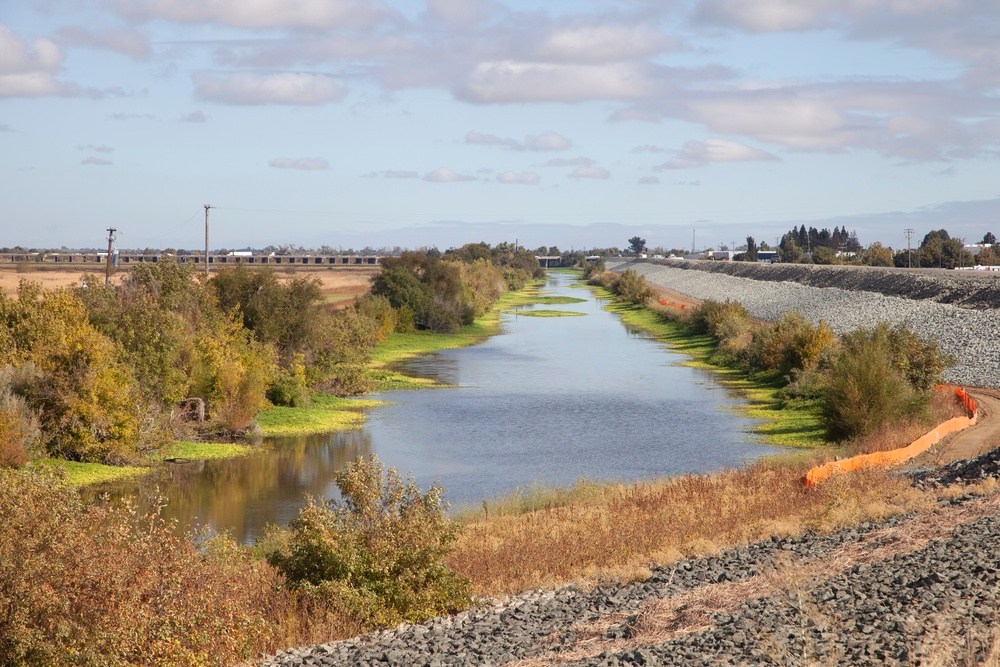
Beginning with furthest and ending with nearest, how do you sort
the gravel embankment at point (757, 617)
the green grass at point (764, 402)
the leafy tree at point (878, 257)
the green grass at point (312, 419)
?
the leafy tree at point (878, 257) → the green grass at point (312, 419) → the green grass at point (764, 402) → the gravel embankment at point (757, 617)

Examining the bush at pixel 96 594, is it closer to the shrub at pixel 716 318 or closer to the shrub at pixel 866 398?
the shrub at pixel 866 398

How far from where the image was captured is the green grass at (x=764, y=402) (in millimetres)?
31625

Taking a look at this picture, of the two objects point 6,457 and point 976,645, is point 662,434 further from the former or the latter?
point 976,645

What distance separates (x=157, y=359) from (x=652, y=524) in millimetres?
16793

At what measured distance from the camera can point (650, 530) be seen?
1756cm

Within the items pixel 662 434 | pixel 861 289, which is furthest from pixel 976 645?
pixel 861 289

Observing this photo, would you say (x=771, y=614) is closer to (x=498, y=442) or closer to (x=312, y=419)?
(x=498, y=442)

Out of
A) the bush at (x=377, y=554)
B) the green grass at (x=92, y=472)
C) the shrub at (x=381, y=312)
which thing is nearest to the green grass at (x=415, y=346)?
the shrub at (x=381, y=312)

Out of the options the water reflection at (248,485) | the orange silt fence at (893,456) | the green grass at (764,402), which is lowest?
the water reflection at (248,485)

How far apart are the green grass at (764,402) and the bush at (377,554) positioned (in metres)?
18.8

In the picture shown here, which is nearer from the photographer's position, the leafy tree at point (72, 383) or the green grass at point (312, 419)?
the leafy tree at point (72, 383)

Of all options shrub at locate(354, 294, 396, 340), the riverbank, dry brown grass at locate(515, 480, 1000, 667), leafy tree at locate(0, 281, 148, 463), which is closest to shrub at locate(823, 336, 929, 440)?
dry brown grass at locate(515, 480, 1000, 667)

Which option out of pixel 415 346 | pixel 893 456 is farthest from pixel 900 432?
pixel 415 346

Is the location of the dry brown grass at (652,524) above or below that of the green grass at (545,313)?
below
